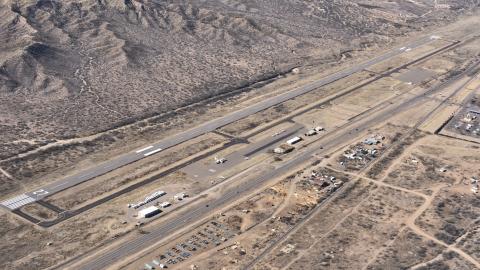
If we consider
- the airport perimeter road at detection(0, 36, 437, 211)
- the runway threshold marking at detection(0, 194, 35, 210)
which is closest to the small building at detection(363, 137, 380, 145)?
the airport perimeter road at detection(0, 36, 437, 211)

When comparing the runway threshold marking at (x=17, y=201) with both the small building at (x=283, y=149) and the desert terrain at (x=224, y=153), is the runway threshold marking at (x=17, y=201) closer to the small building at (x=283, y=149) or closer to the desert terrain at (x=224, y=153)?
the desert terrain at (x=224, y=153)

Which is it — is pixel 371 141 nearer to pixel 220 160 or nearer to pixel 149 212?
pixel 220 160

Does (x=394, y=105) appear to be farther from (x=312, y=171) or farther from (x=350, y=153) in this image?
(x=312, y=171)

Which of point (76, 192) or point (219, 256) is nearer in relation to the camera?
point (219, 256)

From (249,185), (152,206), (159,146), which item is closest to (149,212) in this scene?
(152,206)

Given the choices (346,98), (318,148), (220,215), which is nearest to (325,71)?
(346,98)

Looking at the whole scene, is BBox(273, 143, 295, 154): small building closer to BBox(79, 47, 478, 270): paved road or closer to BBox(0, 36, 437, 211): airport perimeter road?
BBox(79, 47, 478, 270): paved road
